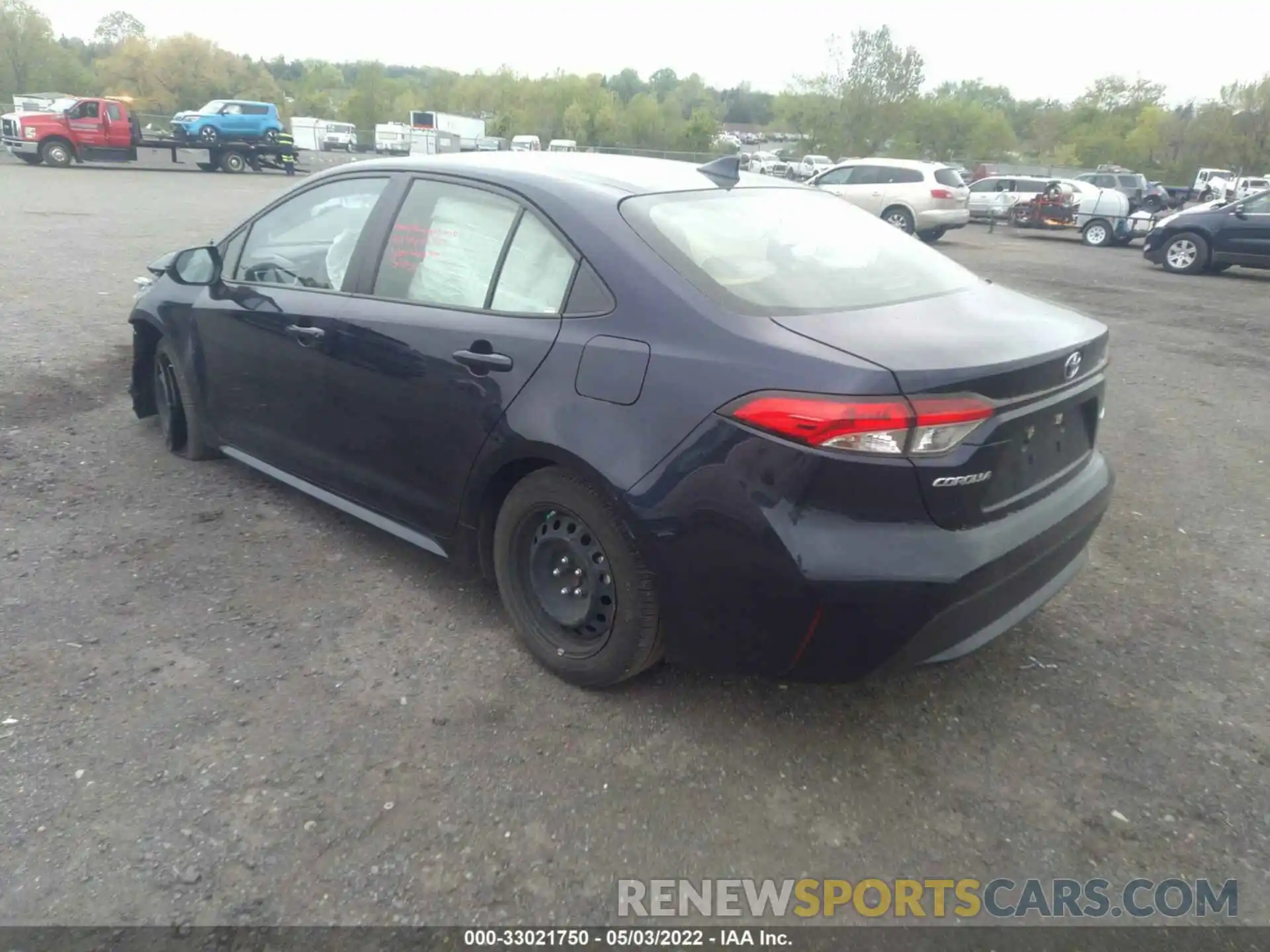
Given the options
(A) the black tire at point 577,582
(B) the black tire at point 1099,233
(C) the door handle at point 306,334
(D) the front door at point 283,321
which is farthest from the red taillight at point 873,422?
(B) the black tire at point 1099,233

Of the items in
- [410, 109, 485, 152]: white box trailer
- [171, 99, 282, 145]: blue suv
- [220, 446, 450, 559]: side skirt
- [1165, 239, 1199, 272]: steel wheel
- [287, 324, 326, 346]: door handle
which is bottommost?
[220, 446, 450, 559]: side skirt

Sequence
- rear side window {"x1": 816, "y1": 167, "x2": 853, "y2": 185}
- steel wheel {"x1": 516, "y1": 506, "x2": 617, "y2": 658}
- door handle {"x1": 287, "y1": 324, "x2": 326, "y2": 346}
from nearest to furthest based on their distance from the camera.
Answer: steel wheel {"x1": 516, "y1": 506, "x2": 617, "y2": 658}
door handle {"x1": 287, "y1": 324, "x2": 326, "y2": 346}
rear side window {"x1": 816, "y1": 167, "x2": 853, "y2": 185}

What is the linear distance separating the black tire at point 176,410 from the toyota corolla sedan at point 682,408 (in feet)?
2.73

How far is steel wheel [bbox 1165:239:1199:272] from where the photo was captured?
54.3 ft

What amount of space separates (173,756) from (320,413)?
1.54 m

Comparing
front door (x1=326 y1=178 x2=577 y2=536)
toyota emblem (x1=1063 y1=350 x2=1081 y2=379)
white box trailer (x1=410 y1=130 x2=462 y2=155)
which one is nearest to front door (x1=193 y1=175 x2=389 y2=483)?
front door (x1=326 y1=178 x2=577 y2=536)

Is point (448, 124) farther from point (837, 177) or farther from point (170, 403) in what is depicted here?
point (170, 403)

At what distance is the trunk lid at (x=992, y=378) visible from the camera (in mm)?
2469

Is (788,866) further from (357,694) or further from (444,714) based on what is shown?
(357,694)

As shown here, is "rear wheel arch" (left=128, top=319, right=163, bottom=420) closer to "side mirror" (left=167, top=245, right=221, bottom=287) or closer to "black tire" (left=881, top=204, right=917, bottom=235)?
"side mirror" (left=167, top=245, right=221, bottom=287)

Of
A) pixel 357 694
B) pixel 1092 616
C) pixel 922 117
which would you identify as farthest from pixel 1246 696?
pixel 922 117

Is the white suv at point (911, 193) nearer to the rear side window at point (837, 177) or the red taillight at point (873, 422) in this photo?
the rear side window at point (837, 177)

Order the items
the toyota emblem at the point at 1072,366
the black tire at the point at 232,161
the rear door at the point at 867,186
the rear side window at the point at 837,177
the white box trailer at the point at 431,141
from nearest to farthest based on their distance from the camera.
A: the toyota emblem at the point at 1072,366, the rear door at the point at 867,186, the rear side window at the point at 837,177, the black tire at the point at 232,161, the white box trailer at the point at 431,141

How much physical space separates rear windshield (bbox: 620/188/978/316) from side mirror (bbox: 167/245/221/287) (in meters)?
2.29
